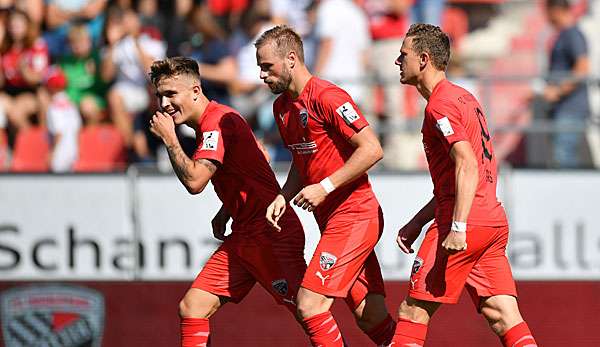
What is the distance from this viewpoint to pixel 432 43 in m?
6.52

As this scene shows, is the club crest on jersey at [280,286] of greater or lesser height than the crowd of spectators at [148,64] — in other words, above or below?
below

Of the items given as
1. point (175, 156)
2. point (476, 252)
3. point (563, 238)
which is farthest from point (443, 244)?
point (563, 238)

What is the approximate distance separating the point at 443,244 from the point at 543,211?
3.37 metres

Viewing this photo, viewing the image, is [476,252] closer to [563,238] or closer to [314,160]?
[314,160]

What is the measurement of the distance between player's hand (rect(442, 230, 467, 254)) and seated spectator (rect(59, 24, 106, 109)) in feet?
20.1

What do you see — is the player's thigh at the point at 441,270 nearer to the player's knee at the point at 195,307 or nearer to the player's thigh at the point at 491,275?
the player's thigh at the point at 491,275

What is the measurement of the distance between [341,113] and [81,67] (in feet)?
A: 19.0

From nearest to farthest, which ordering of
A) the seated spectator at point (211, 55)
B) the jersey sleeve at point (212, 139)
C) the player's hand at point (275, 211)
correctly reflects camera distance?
1. the player's hand at point (275, 211)
2. the jersey sleeve at point (212, 139)
3. the seated spectator at point (211, 55)

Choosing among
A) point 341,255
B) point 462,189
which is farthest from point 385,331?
point 462,189

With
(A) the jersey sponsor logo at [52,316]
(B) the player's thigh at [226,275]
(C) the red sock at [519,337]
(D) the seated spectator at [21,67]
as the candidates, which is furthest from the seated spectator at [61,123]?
(C) the red sock at [519,337]

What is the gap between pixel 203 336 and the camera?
7.17 m

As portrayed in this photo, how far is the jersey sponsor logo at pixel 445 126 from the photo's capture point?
6.29 metres

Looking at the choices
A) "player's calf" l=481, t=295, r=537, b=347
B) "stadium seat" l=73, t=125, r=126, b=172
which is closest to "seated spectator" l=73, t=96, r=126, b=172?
"stadium seat" l=73, t=125, r=126, b=172

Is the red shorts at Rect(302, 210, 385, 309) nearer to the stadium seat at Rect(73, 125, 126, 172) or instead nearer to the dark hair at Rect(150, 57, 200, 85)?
the dark hair at Rect(150, 57, 200, 85)
